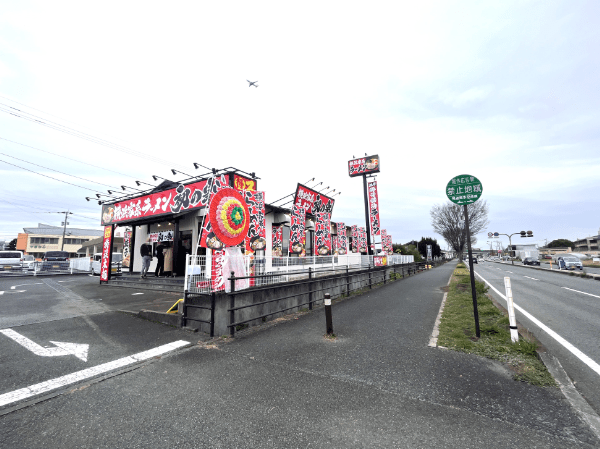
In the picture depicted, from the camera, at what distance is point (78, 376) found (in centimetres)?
358

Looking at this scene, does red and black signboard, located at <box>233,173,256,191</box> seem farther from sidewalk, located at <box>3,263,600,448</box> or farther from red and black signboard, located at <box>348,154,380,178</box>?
red and black signboard, located at <box>348,154,380,178</box>

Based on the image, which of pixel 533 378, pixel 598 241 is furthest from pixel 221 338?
pixel 598 241

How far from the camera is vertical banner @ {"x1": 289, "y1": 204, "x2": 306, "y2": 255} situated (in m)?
13.6

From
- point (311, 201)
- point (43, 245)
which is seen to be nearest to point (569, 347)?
point (311, 201)

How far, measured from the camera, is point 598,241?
72.6 metres

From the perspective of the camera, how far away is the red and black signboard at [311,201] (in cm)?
1436

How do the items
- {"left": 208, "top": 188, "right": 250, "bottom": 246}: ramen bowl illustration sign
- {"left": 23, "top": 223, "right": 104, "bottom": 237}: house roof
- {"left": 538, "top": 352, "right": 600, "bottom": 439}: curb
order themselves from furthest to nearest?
{"left": 23, "top": 223, "right": 104, "bottom": 237}: house roof, {"left": 208, "top": 188, "right": 250, "bottom": 246}: ramen bowl illustration sign, {"left": 538, "top": 352, "right": 600, "bottom": 439}: curb

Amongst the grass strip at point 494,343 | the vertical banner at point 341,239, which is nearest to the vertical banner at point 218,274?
the grass strip at point 494,343

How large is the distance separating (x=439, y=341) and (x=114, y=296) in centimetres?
1178

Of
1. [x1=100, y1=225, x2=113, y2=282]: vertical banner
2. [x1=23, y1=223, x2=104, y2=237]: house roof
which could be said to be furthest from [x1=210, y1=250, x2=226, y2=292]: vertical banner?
[x1=23, y1=223, x2=104, y2=237]: house roof

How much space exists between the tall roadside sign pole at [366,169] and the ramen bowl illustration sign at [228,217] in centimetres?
1563

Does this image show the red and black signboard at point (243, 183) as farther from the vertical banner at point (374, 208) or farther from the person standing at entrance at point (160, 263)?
the vertical banner at point (374, 208)

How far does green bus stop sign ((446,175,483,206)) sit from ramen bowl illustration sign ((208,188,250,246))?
17.3 ft

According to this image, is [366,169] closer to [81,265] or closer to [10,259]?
[81,265]
